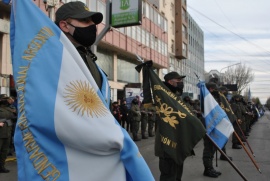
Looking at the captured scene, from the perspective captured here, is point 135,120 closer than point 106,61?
Yes

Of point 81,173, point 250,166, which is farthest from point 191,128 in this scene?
point 250,166

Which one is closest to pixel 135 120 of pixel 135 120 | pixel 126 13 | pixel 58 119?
pixel 135 120

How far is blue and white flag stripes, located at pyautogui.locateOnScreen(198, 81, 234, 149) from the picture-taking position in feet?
22.4

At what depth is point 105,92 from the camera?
6.16ft

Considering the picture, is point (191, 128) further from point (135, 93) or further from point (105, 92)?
point (135, 93)

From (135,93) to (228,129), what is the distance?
1337cm

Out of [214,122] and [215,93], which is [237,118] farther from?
[214,122]

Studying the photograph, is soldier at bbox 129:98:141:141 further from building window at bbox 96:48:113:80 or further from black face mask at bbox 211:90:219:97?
building window at bbox 96:48:113:80

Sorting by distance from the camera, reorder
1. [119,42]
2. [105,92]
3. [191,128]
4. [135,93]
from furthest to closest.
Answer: [119,42], [135,93], [191,128], [105,92]

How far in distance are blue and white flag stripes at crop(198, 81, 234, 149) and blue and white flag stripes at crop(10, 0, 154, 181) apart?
5.49 m

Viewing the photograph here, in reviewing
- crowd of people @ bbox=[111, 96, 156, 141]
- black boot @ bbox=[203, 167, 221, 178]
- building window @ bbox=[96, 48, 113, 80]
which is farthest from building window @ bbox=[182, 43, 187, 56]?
black boot @ bbox=[203, 167, 221, 178]

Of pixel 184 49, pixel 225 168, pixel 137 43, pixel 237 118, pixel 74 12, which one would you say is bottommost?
pixel 225 168

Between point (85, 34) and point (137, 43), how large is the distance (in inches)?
1135

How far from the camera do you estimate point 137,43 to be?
30.6 meters
